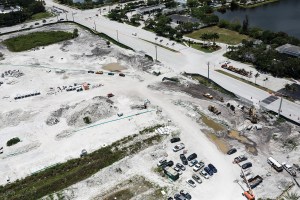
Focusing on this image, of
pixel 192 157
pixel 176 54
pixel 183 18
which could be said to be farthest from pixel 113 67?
pixel 192 157

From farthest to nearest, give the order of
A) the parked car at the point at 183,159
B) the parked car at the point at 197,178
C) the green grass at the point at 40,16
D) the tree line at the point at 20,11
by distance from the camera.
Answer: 1. the green grass at the point at 40,16
2. the tree line at the point at 20,11
3. the parked car at the point at 183,159
4. the parked car at the point at 197,178

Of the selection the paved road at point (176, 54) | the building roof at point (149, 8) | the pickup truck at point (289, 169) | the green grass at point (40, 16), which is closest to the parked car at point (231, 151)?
the pickup truck at point (289, 169)

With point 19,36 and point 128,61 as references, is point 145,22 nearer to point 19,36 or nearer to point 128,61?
point 128,61

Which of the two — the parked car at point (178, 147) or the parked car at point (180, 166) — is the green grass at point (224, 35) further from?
the parked car at point (180, 166)

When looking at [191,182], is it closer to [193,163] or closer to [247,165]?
[193,163]

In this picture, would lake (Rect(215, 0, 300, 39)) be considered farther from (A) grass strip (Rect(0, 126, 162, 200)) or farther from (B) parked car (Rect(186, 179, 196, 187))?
(B) parked car (Rect(186, 179, 196, 187))
